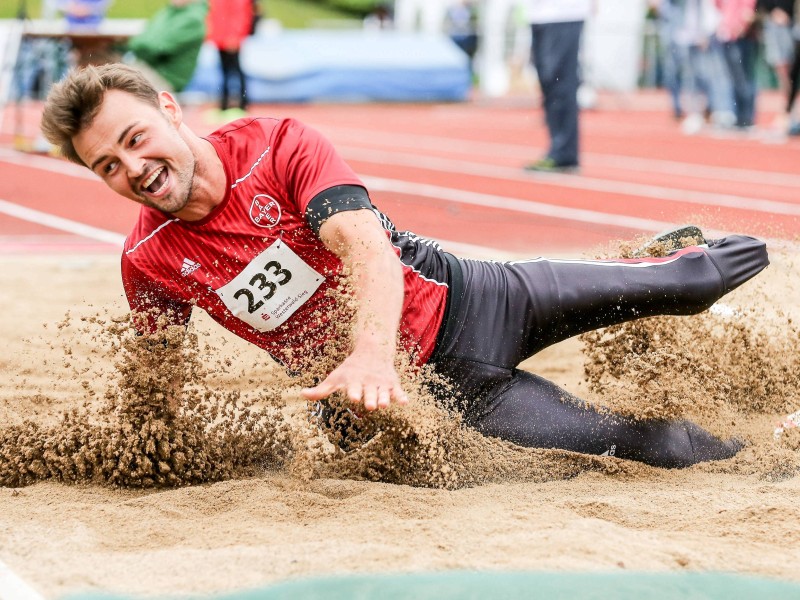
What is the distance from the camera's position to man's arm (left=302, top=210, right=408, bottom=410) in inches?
104

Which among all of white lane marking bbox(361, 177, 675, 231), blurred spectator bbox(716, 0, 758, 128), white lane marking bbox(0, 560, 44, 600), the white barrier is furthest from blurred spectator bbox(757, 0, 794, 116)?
white lane marking bbox(0, 560, 44, 600)

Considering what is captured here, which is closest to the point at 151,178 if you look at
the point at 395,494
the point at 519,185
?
the point at 395,494

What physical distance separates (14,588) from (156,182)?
44.6 inches

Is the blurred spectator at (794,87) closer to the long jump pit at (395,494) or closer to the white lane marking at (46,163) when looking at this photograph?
the white lane marking at (46,163)

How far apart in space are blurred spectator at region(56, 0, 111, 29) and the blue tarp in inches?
183

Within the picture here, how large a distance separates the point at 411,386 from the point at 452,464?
332 millimetres

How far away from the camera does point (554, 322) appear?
333 centimetres

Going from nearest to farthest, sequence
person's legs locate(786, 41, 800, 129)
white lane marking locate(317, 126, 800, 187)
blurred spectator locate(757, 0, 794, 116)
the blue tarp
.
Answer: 1. white lane marking locate(317, 126, 800, 187)
2. person's legs locate(786, 41, 800, 129)
3. blurred spectator locate(757, 0, 794, 116)
4. the blue tarp

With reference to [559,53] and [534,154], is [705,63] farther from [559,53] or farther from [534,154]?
[559,53]

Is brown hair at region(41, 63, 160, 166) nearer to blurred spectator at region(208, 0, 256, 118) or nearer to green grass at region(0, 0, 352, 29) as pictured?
blurred spectator at region(208, 0, 256, 118)

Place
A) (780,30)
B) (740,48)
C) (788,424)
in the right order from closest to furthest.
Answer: (788,424), (780,30), (740,48)

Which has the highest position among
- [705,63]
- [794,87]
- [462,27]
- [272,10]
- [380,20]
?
[272,10]

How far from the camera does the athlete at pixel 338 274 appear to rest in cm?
294

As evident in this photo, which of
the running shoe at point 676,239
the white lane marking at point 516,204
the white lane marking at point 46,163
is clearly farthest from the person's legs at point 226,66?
the running shoe at point 676,239
